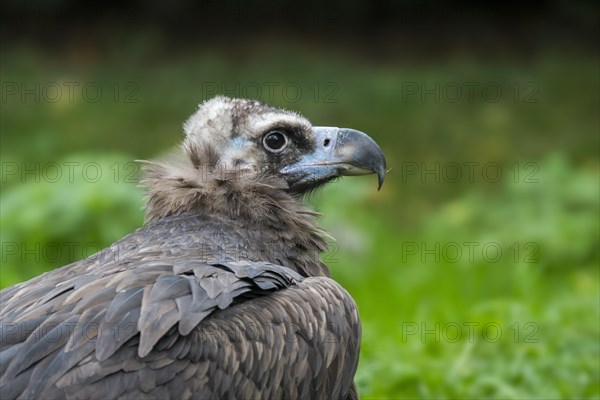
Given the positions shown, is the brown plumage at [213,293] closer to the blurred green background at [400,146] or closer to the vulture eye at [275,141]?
the vulture eye at [275,141]

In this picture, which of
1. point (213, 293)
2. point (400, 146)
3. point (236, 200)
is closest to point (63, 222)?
point (236, 200)

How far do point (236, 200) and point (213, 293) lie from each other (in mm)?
888

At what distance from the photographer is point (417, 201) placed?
37.3ft

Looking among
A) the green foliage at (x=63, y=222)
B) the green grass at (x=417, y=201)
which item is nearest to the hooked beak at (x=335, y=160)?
the green grass at (x=417, y=201)

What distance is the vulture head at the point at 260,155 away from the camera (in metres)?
4.85

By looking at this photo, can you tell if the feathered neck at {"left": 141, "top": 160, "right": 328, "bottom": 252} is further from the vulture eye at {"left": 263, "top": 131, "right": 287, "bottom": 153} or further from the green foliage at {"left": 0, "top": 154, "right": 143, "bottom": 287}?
the green foliage at {"left": 0, "top": 154, "right": 143, "bottom": 287}

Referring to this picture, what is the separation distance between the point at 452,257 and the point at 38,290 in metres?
5.43

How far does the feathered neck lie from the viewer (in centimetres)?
470

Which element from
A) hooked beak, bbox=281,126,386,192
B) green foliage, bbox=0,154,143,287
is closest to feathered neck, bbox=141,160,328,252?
hooked beak, bbox=281,126,386,192

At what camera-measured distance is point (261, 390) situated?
3.87 meters

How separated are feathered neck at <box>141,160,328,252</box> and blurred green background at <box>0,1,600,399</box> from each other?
1.11 m

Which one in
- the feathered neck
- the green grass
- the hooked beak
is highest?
the hooked beak

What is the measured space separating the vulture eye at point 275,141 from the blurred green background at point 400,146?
1.33m

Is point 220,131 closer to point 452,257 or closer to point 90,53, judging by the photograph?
point 452,257
